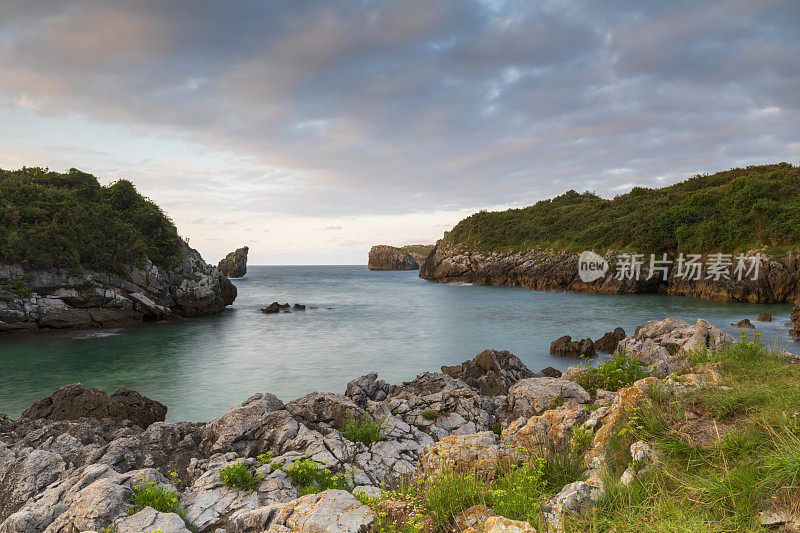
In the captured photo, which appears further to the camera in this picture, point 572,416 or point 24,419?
point 24,419

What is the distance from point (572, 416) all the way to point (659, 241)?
63502mm

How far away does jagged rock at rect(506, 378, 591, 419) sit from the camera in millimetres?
10203

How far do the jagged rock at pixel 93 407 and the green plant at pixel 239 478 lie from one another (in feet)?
22.3

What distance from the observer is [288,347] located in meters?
28.2

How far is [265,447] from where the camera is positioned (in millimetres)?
8578

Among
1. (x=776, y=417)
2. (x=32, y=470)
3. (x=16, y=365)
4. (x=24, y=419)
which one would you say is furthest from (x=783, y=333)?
(x=16, y=365)

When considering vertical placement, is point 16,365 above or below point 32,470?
below

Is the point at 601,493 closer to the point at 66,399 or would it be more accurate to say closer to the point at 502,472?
the point at 502,472

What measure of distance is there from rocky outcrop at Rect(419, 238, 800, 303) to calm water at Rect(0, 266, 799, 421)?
3.24 m

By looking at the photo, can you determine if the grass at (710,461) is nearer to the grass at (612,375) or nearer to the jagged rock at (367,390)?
the grass at (612,375)

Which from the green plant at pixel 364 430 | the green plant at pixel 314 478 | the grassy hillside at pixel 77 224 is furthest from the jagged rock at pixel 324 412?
the grassy hillside at pixel 77 224

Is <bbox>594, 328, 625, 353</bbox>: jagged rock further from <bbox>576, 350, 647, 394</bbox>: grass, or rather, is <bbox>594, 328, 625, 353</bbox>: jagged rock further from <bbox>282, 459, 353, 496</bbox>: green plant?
<bbox>282, 459, 353, 496</bbox>: green plant

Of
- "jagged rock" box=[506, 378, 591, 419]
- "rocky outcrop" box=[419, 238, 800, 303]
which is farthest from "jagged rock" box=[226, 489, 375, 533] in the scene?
"rocky outcrop" box=[419, 238, 800, 303]

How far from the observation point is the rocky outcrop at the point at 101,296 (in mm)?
28953
